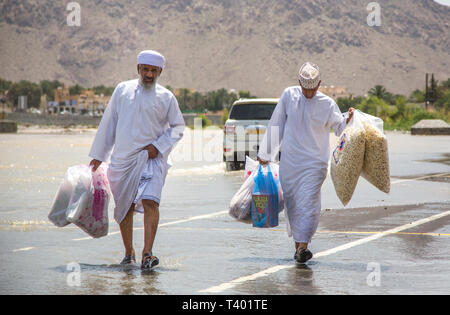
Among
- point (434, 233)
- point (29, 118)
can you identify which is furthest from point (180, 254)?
point (29, 118)

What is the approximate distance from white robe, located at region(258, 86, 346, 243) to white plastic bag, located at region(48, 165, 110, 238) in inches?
69.6

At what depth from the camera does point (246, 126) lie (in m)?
23.3

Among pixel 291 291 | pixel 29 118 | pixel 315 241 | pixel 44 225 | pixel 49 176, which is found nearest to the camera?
pixel 291 291

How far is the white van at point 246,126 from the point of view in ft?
76.3

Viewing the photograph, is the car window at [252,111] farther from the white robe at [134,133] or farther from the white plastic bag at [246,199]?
the white robe at [134,133]

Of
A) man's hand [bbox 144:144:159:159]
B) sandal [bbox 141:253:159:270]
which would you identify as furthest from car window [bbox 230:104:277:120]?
sandal [bbox 141:253:159:270]

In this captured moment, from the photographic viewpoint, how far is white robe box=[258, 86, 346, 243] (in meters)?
8.95

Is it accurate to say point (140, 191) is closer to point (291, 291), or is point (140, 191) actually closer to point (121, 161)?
point (121, 161)

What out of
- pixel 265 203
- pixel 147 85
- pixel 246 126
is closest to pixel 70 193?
pixel 147 85

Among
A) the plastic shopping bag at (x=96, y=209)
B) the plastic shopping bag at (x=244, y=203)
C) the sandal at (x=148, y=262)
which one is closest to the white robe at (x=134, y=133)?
the plastic shopping bag at (x=96, y=209)

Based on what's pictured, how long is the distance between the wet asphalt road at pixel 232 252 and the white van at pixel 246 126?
23.0ft

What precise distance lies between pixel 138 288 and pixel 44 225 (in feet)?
15.7

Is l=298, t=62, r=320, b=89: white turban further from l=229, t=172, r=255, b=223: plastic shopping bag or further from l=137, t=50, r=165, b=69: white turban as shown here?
l=137, t=50, r=165, b=69: white turban
